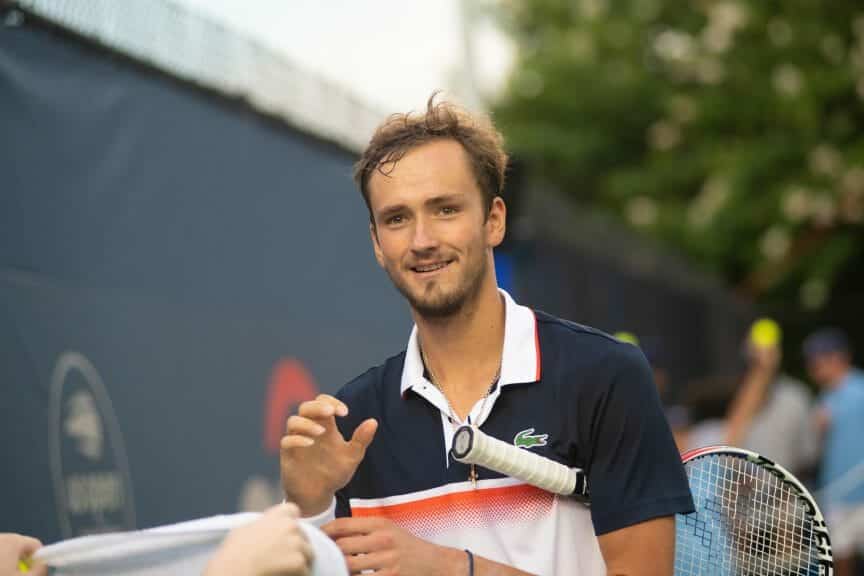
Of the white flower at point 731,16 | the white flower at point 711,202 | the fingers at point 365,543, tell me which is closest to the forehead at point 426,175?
the fingers at point 365,543

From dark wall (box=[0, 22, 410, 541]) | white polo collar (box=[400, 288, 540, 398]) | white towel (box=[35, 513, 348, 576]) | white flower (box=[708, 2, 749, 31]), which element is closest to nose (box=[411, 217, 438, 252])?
white polo collar (box=[400, 288, 540, 398])

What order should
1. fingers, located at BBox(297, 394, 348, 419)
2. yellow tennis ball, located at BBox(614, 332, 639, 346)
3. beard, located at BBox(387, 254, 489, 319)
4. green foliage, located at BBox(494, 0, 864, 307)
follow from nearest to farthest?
fingers, located at BBox(297, 394, 348, 419), beard, located at BBox(387, 254, 489, 319), yellow tennis ball, located at BBox(614, 332, 639, 346), green foliage, located at BBox(494, 0, 864, 307)

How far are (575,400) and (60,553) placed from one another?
3.56 feet

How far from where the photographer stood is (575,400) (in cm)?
289

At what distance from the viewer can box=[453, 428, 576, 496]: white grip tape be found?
2662 millimetres

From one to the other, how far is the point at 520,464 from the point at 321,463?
41cm

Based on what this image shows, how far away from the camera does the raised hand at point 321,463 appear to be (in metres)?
2.77

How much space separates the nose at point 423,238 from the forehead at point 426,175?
2.6 inches

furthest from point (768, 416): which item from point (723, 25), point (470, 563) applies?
point (723, 25)

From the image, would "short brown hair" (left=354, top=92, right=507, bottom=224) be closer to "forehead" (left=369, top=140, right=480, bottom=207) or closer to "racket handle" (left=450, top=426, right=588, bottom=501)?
"forehead" (left=369, top=140, right=480, bottom=207)

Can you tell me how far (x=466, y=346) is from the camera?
10.3 feet

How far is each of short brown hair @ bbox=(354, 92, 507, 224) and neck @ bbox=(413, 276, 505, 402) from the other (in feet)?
0.78

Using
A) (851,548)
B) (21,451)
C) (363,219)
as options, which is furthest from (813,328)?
(21,451)

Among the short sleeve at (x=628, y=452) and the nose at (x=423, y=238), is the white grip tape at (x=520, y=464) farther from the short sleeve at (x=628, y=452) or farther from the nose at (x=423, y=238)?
the nose at (x=423, y=238)
